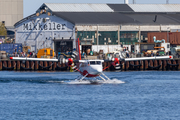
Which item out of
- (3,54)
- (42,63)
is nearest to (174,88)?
(42,63)

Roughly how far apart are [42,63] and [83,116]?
44.1m

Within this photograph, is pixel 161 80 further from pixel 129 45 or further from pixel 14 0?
pixel 14 0

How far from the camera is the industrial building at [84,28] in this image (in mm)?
→ 94688

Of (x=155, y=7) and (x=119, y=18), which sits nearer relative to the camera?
(x=119, y=18)

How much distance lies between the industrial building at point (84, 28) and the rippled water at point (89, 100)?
38358mm

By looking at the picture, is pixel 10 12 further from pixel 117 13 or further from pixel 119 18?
pixel 119 18

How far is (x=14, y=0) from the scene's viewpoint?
534ft

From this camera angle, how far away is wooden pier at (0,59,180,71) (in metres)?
75.2

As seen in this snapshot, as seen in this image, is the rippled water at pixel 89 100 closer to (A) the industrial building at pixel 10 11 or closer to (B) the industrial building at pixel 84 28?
(B) the industrial building at pixel 84 28

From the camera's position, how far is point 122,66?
75500 millimetres

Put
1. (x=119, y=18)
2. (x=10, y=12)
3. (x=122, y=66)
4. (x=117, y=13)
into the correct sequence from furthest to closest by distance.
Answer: (x=10, y=12) → (x=117, y=13) → (x=119, y=18) → (x=122, y=66)

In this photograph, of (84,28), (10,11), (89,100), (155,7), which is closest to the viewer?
(89,100)

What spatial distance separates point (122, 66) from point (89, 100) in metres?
35.6

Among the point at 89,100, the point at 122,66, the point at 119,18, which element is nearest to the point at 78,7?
the point at 119,18
